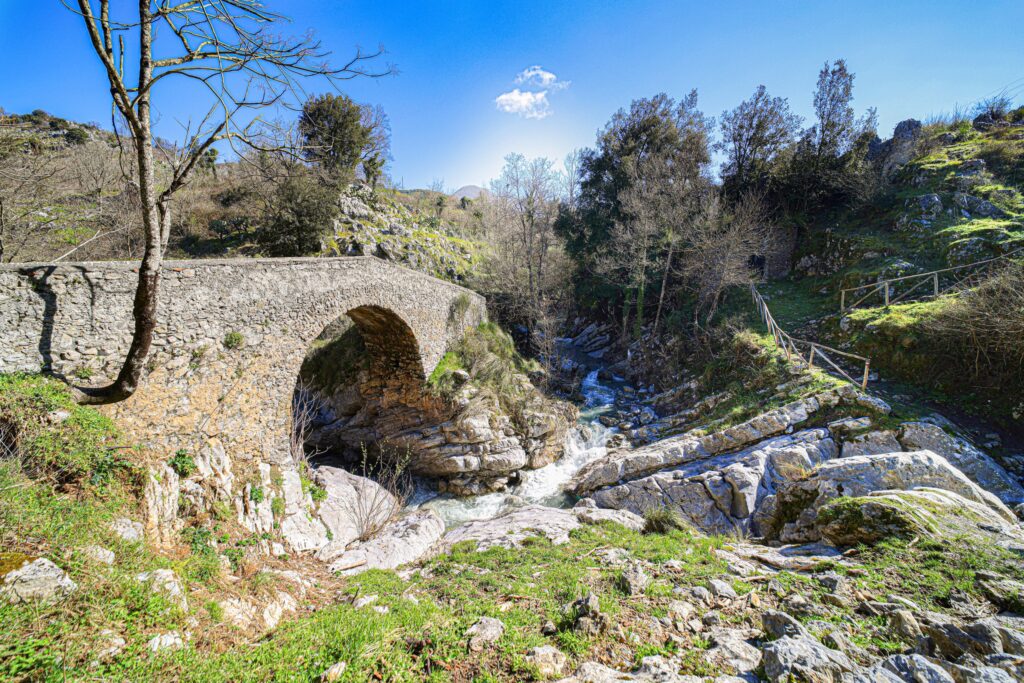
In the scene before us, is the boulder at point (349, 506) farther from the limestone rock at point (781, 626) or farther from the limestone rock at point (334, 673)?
the limestone rock at point (781, 626)

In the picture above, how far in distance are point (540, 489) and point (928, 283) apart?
15.8 metres

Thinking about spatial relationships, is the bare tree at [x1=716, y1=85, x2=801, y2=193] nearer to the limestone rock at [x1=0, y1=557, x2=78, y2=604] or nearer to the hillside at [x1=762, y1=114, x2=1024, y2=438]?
the hillside at [x1=762, y1=114, x2=1024, y2=438]

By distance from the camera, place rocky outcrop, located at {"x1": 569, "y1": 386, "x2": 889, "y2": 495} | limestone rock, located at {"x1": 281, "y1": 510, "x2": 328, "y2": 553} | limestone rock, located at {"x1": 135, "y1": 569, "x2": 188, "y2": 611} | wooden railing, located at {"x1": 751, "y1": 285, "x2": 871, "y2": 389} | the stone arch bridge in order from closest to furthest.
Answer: limestone rock, located at {"x1": 135, "y1": 569, "x2": 188, "y2": 611}
the stone arch bridge
limestone rock, located at {"x1": 281, "y1": 510, "x2": 328, "y2": 553}
rocky outcrop, located at {"x1": 569, "y1": 386, "x2": 889, "y2": 495}
wooden railing, located at {"x1": 751, "y1": 285, "x2": 871, "y2": 389}

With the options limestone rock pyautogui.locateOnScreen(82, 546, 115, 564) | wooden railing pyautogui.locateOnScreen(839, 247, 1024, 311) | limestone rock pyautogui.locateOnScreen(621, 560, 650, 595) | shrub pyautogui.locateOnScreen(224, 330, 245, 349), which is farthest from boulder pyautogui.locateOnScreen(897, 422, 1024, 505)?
shrub pyautogui.locateOnScreen(224, 330, 245, 349)

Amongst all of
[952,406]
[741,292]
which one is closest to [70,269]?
[952,406]

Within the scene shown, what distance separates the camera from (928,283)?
12.9 meters

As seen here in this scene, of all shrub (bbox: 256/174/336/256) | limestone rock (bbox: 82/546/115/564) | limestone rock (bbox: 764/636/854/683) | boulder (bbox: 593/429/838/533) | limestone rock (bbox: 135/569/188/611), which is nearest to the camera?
limestone rock (bbox: 764/636/854/683)

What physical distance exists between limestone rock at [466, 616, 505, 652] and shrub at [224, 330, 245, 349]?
24.1 ft

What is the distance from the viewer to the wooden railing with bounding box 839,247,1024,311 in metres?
11.7

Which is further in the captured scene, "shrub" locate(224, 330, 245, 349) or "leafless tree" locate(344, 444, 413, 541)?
"leafless tree" locate(344, 444, 413, 541)

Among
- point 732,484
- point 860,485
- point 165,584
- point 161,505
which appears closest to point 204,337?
point 161,505

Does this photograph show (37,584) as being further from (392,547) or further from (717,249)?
(717,249)

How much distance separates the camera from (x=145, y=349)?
569 cm

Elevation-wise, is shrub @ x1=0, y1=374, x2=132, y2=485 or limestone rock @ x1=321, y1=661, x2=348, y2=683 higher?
shrub @ x1=0, y1=374, x2=132, y2=485
